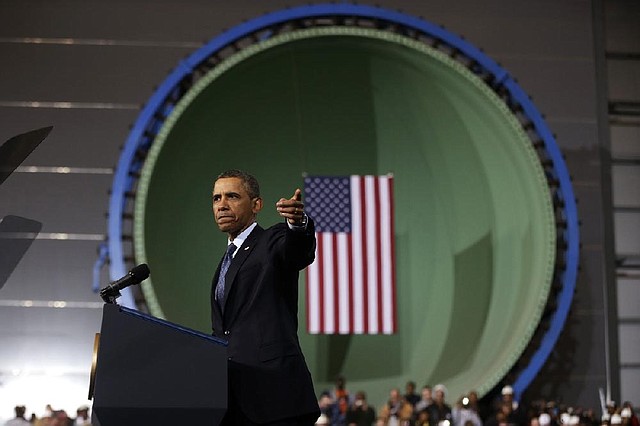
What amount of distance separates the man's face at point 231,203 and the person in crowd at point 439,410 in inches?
262

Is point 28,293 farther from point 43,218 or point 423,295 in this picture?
point 423,295

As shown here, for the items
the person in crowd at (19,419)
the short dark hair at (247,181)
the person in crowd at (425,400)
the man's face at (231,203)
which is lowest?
the person in crowd at (19,419)

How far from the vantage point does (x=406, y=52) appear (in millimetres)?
10602

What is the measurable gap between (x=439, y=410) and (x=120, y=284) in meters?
7.13

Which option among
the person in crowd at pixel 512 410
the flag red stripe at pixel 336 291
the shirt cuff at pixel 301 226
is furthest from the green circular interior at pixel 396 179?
the shirt cuff at pixel 301 226

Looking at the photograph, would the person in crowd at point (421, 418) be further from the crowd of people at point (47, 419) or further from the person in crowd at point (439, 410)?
the crowd of people at point (47, 419)

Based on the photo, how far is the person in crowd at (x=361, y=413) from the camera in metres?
9.65

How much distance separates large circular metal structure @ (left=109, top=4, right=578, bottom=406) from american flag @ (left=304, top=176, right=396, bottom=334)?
306mm

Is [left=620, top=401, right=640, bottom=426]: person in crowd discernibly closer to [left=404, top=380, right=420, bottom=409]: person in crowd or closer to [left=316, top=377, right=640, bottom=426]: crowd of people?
[left=316, top=377, right=640, bottom=426]: crowd of people

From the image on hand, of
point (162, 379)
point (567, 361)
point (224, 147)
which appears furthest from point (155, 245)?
point (162, 379)

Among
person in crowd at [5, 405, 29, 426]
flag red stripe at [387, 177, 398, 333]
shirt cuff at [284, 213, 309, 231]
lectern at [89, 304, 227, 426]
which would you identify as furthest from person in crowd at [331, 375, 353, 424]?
lectern at [89, 304, 227, 426]

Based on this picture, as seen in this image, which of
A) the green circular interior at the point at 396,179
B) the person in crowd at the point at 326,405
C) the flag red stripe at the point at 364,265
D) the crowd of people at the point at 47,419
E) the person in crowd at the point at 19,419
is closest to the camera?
the crowd of people at the point at 47,419

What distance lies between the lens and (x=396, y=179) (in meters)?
11.1

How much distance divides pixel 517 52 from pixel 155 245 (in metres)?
4.94
